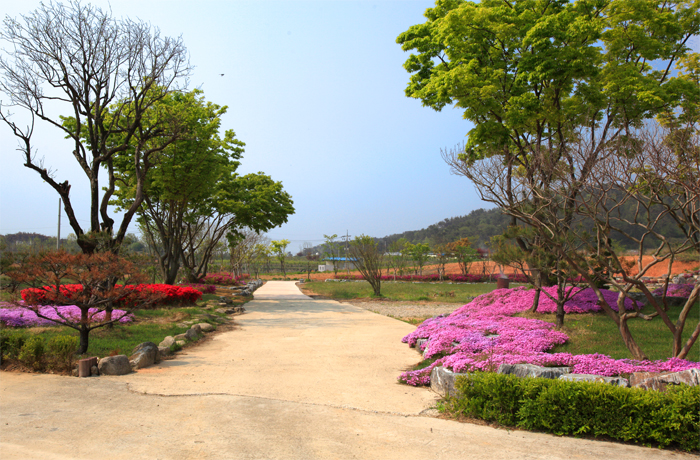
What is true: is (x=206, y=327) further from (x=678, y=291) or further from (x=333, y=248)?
(x=333, y=248)

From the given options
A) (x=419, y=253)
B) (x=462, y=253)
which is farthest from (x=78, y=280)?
(x=419, y=253)

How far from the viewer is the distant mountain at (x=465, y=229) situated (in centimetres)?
6184

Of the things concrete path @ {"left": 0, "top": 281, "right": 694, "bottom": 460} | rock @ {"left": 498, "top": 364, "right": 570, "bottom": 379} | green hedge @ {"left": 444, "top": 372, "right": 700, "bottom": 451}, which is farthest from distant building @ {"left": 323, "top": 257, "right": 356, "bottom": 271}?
green hedge @ {"left": 444, "top": 372, "right": 700, "bottom": 451}

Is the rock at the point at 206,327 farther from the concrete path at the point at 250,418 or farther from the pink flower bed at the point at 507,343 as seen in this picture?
the pink flower bed at the point at 507,343

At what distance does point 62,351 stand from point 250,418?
3645 mm

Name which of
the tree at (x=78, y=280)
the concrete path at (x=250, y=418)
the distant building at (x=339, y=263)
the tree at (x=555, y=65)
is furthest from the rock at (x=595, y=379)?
the distant building at (x=339, y=263)

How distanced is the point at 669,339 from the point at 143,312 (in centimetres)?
1211

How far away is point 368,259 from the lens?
69.8ft

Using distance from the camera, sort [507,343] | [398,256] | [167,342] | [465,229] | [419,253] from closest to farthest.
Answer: [507,343] → [167,342] → [419,253] → [398,256] → [465,229]

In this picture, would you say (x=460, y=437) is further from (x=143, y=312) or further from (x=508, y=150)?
(x=143, y=312)

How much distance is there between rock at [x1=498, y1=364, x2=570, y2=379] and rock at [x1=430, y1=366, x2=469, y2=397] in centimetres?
68

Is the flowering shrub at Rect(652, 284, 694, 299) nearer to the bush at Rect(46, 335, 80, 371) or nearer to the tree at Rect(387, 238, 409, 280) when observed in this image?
the bush at Rect(46, 335, 80, 371)

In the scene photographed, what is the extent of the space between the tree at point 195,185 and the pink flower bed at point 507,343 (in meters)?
11.3

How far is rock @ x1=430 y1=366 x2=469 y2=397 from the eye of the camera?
5.23 meters
